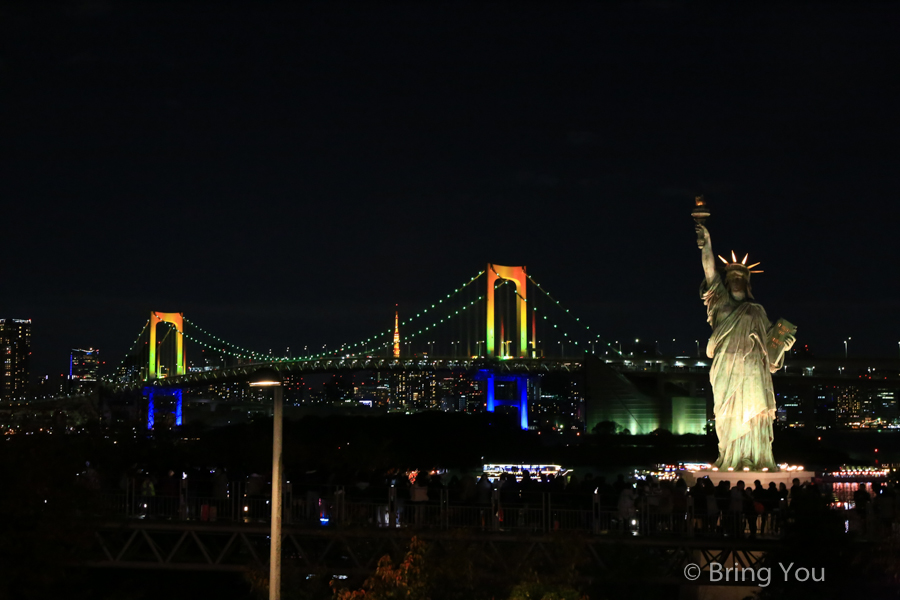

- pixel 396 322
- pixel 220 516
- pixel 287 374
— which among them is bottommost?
pixel 220 516

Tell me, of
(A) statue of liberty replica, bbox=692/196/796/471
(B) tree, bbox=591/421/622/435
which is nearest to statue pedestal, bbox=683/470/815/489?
(A) statue of liberty replica, bbox=692/196/796/471

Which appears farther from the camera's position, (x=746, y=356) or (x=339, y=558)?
(x=746, y=356)

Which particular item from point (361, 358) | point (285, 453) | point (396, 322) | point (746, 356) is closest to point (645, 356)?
point (361, 358)

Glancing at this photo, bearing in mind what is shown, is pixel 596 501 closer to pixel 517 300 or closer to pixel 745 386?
pixel 745 386

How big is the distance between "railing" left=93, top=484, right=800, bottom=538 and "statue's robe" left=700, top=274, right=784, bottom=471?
4.88 metres

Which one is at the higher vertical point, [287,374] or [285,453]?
[287,374]

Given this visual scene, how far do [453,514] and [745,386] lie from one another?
23.5 feet

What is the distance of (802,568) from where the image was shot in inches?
570

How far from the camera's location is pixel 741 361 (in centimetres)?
2109

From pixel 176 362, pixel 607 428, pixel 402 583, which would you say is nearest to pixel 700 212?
pixel 402 583

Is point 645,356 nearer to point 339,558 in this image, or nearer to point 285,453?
point 285,453

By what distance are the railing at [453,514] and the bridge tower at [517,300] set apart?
183 ft

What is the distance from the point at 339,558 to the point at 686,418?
43378 millimetres

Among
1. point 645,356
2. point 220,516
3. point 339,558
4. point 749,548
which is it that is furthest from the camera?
point 645,356
